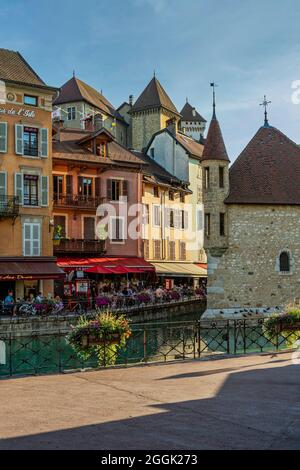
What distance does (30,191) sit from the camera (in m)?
34.3

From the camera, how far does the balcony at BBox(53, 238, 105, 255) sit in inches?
1490

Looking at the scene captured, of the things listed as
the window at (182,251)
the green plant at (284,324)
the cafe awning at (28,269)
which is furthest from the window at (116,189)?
the green plant at (284,324)

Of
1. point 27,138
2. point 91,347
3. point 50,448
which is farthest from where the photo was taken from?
point 27,138

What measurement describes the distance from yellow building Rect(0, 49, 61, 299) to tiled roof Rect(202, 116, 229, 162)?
947cm

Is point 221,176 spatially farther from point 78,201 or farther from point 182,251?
point 182,251

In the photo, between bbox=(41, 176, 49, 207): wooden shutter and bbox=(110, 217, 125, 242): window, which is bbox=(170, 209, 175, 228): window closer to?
bbox=(110, 217, 125, 242): window

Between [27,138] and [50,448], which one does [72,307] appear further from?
[50,448]

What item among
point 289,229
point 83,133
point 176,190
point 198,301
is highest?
point 83,133

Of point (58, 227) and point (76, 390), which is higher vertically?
point (58, 227)

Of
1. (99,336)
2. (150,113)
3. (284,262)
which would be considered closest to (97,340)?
(99,336)

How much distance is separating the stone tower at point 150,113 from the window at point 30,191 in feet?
102

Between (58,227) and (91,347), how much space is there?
23494mm
